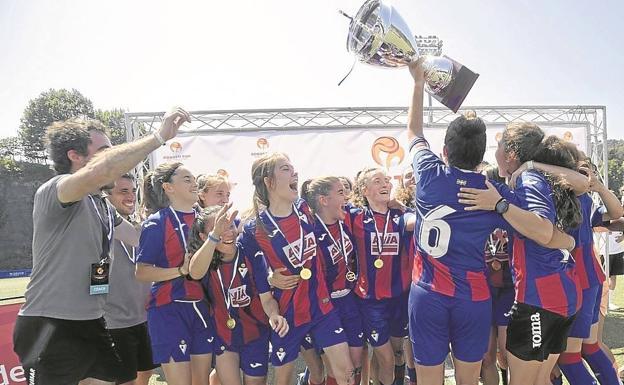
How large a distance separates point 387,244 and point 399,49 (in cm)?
166

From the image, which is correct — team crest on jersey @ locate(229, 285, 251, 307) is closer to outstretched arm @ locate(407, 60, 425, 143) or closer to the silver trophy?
outstretched arm @ locate(407, 60, 425, 143)

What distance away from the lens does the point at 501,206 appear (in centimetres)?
228

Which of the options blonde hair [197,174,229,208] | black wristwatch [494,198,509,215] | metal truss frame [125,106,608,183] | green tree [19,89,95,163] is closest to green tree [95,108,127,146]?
green tree [19,89,95,163]

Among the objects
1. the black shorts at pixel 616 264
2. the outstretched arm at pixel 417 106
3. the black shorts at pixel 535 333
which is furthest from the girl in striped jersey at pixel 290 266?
the black shorts at pixel 616 264

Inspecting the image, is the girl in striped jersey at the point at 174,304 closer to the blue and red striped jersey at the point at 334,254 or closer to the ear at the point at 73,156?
the ear at the point at 73,156

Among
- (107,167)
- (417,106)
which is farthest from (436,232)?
(107,167)

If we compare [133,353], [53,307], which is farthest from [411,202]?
[53,307]

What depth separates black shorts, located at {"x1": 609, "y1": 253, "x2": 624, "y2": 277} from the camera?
24.8ft

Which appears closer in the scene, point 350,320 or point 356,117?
point 350,320

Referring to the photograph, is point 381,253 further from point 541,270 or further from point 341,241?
point 541,270

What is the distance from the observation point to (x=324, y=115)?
7.05 metres

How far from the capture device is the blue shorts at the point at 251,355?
312cm

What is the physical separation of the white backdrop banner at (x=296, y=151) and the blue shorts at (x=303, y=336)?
3.97 metres

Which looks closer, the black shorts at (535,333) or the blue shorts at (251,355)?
the black shorts at (535,333)
